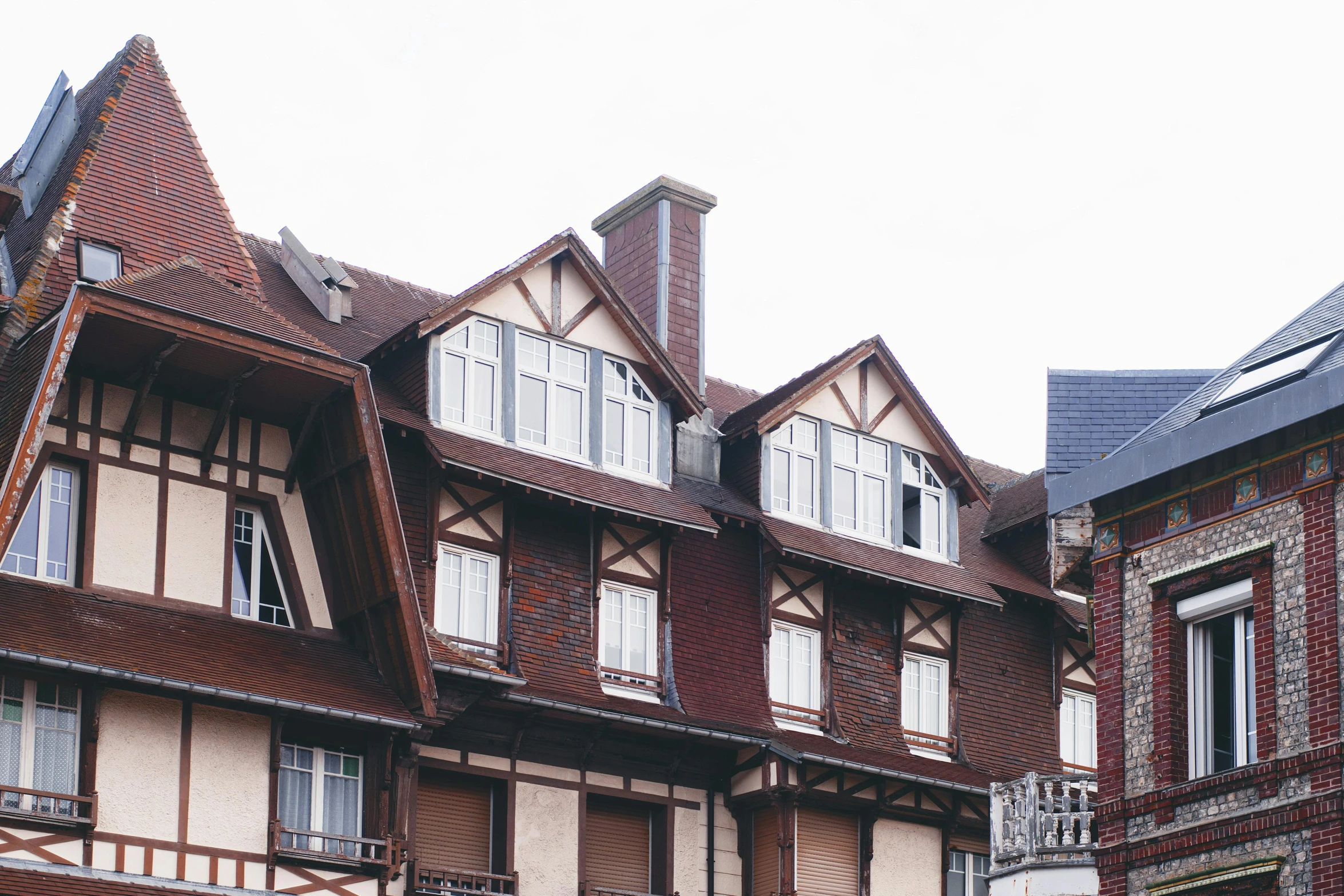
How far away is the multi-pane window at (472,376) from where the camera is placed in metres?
28.8

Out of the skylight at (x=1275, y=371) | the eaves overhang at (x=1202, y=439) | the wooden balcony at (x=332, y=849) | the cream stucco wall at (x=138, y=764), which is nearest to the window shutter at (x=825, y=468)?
the eaves overhang at (x=1202, y=439)

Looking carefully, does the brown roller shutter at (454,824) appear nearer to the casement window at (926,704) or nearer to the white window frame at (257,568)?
the white window frame at (257,568)

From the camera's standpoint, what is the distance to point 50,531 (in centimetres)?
2433

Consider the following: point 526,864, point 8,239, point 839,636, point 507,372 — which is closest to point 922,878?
point 839,636

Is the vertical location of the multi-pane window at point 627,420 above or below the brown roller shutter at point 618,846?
above

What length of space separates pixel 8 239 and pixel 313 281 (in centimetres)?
451

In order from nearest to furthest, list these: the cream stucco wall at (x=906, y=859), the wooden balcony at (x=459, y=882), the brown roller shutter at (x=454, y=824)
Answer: the wooden balcony at (x=459, y=882) → the brown roller shutter at (x=454, y=824) → the cream stucco wall at (x=906, y=859)

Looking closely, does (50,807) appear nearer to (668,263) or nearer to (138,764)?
(138,764)

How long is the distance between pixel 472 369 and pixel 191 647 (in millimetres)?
6486

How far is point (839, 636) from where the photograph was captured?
104 feet

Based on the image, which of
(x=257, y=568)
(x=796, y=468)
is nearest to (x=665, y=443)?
(x=796, y=468)

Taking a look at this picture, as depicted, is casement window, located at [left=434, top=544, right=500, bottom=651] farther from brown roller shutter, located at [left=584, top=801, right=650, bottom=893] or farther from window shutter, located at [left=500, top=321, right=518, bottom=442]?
brown roller shutter, located at [left=584, top=801, right=650, bottom=893]

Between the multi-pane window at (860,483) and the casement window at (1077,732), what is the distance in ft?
14.1

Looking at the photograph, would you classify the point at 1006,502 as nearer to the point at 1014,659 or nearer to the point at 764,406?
the point at 1014,659
